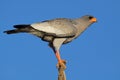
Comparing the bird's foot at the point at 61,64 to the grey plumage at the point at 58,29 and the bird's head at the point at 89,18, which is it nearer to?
the grey plumage at the point at 58,29

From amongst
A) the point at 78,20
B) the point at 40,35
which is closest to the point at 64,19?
the point at 78,20

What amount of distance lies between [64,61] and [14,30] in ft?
6.35

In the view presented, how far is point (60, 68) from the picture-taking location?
52.3 feet

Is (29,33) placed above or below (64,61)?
above

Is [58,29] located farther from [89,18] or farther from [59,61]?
[59,61]

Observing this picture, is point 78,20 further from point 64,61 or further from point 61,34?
point 64,61

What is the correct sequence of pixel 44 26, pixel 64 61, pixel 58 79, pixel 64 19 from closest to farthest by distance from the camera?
pixel 58 79 → pixel 64 61 → pixel 44 26 → pixel 64 19

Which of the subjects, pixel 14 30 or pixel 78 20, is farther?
pixel 78 20

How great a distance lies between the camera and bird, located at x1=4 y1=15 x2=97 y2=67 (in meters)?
17.0

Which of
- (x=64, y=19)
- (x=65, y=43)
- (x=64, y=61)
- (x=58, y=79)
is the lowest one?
(x=58, y=79)

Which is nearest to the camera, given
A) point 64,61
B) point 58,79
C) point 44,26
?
point 58,79

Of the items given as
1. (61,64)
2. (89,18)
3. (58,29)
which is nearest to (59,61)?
(61,64)

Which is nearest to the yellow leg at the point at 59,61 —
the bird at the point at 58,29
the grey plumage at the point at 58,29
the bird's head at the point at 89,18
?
the bird at the point at 58,29

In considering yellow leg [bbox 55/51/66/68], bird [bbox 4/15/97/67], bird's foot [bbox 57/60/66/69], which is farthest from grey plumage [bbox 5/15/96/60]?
bird's foot [bbox 57/60/66/69]
